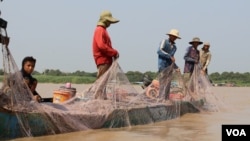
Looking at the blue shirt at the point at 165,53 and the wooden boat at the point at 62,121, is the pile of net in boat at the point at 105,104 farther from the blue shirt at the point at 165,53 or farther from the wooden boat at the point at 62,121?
the blue shirt at the point at 165,53

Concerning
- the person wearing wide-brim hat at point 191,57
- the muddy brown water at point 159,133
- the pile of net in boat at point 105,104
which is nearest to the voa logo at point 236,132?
the muddy brown water at point 159,133

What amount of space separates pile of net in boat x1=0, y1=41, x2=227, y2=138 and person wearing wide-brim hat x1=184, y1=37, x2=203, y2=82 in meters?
0.24

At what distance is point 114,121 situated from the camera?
652cm

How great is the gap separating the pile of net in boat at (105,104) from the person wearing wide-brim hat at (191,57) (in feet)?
0.78

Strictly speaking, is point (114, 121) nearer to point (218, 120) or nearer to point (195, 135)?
point (195, 135)

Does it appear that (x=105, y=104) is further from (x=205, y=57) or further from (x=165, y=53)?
(x=205, y=57)

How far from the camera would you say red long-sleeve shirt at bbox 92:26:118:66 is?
22.0 ft

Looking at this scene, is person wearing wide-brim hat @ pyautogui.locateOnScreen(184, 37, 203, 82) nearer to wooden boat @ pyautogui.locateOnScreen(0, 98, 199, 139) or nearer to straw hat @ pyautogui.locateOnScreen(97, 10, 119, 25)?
Result: wooden boat @ pyautogui.locateOnScreen(0, 98, 199, 139)

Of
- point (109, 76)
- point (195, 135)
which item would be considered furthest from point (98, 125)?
point (195, 135)

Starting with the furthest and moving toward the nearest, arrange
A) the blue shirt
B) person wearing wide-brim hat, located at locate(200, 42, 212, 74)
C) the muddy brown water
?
person wearing wide-brim hat, located at locate(200, 42, 212, 74) < the blue shirt < the muddy brown water

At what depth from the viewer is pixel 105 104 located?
6.52 m

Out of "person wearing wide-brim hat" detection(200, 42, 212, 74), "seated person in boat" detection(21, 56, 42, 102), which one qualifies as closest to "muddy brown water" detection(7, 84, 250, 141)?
"seated person in boat" detection(21, 56, 42, 102)

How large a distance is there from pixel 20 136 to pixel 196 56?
6112 mm

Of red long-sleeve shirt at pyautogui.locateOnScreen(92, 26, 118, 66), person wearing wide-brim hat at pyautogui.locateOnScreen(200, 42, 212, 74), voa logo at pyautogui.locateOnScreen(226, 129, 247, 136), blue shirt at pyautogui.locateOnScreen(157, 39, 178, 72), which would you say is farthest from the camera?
person wearing wide-brim hat at pyautogui.locateOnScreen(200, 42, 212, 74)
